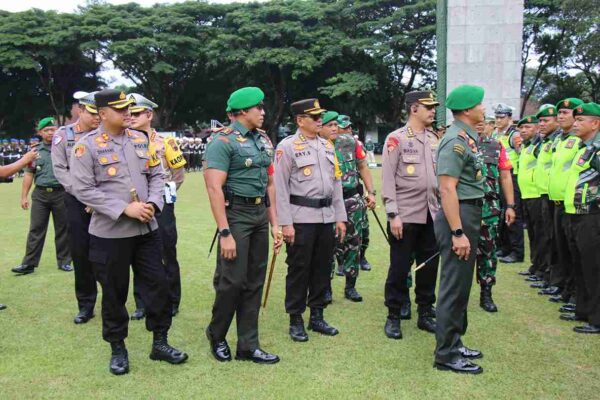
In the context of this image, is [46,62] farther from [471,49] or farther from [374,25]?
[471,49]

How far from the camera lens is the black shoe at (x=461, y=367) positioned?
3.93 metres

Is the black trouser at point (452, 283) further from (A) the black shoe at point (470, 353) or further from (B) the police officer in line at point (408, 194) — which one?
(B) the police officer in line at point (408, 194)

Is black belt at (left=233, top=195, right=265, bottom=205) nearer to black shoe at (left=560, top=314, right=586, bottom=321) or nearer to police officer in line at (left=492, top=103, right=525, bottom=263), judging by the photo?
black shoe at (left=560, top=314, right=586, bottom=321)

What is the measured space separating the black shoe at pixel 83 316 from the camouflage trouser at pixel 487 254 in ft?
12.1

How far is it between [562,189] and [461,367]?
7.41 ft

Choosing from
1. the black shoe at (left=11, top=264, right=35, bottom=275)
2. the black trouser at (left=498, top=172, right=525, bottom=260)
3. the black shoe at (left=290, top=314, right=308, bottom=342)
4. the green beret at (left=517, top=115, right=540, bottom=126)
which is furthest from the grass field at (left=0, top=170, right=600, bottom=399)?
the green beret at (left=517, top=115, right=540, bottom=126)

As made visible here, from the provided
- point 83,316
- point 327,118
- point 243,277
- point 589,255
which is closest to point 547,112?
point 589,255

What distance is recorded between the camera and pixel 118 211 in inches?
150

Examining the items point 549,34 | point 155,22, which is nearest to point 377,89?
point 549,34

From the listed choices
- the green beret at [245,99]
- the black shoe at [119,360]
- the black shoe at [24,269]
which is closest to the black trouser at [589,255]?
the green beret at [245,99]

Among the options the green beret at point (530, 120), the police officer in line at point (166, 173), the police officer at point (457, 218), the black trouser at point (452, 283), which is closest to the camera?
the police officer at point (457, 218)

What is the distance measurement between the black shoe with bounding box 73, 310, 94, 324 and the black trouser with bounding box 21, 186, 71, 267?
2.01 metres

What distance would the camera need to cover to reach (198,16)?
34844 mm

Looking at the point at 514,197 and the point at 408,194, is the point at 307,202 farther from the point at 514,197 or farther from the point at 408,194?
the point at 514,197
